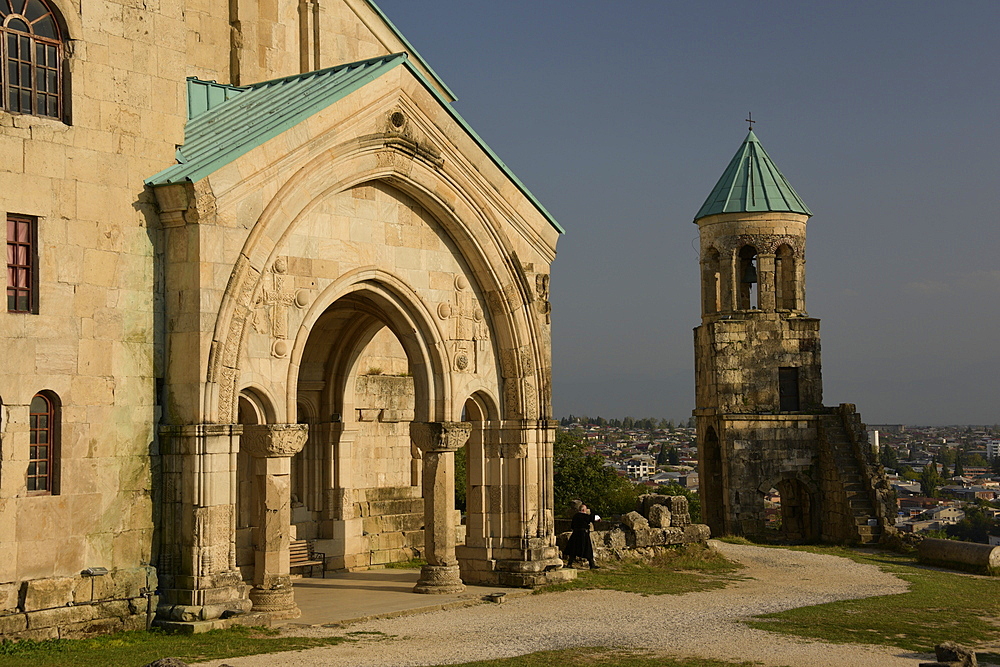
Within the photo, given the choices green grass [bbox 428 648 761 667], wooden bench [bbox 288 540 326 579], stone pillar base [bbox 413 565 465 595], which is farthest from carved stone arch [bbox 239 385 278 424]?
wooden bench [bbox 288 540 326 579]

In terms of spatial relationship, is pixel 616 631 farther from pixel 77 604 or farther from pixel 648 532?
pixel 648 532

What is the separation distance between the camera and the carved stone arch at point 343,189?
1614 cm

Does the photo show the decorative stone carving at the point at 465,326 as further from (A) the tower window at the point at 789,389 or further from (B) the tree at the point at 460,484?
(B) the tree at the point at 460,484

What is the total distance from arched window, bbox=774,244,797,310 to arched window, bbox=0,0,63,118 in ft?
86.7

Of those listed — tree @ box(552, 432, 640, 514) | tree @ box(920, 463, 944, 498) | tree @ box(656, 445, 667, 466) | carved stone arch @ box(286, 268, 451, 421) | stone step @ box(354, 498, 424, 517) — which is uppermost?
carved stone arch @ box(286, 268, 451, 421)

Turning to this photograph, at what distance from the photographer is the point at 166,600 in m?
15.8

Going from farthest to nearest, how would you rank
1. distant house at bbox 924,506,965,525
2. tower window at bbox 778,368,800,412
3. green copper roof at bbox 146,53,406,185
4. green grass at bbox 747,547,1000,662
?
distant house at bbox 924,506,965,525, tower window at bbox 778,368,800,412, green copper roof at bbox 146,53,406,185, green grass at bbox 747,547,1000,662

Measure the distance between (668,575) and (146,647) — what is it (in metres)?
10.7

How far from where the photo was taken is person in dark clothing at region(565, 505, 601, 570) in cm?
2238

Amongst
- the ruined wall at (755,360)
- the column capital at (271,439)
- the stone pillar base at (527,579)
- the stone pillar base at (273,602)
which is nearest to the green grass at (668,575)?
the stone pillar base at (527,579)

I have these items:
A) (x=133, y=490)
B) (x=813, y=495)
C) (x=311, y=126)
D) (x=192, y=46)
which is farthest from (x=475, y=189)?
(x=813, y=495)

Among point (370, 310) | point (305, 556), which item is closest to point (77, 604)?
point (305, 556)

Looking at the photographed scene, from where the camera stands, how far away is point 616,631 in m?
16.3

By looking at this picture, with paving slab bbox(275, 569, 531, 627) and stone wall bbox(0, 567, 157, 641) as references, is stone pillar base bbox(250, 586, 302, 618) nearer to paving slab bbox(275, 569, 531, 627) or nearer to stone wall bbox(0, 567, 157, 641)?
paving slab bbox(275, 569, 531, 627)
